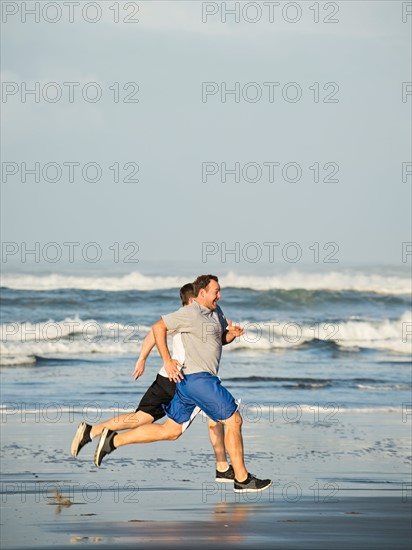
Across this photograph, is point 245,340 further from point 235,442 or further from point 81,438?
point 235,442

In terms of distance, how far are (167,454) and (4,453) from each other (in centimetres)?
161

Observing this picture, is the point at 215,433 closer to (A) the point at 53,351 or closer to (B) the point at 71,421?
(B) the point at 71,421

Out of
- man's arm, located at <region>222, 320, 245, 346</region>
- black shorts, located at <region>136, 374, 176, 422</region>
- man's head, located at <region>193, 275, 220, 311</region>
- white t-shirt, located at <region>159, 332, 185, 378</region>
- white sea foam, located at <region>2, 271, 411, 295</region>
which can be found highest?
white sea foam, located at <region>2, 271, 411, 295</region>

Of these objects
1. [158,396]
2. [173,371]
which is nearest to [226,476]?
[158,396]

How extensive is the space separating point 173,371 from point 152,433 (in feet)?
2.27

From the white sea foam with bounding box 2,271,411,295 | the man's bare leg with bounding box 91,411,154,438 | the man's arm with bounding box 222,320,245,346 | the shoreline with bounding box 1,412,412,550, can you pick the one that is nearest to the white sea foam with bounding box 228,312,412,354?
the white sea foam with bounding box 2,271,411,295

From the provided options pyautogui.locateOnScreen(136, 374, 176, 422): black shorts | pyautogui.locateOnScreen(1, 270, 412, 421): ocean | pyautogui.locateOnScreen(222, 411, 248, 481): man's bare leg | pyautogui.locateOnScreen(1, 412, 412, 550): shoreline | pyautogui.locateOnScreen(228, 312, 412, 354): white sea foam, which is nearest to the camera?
pyautogui.locateOnScreen(1, 412, 412, 550): shoreline

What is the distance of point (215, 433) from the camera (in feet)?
31.1

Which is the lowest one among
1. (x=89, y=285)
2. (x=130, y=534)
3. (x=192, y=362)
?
(x=130, y=534)

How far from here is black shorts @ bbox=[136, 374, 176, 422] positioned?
9.35 m

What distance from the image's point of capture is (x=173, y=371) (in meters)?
8.86

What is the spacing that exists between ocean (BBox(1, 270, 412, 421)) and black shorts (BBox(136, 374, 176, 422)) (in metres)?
5.62

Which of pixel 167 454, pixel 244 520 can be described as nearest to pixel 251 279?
pixel 167 454

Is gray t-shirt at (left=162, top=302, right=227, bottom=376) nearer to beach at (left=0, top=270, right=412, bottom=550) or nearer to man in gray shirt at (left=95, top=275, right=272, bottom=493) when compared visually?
man in gray shirt at (left=95, top=275, right=272, bottom=493)
